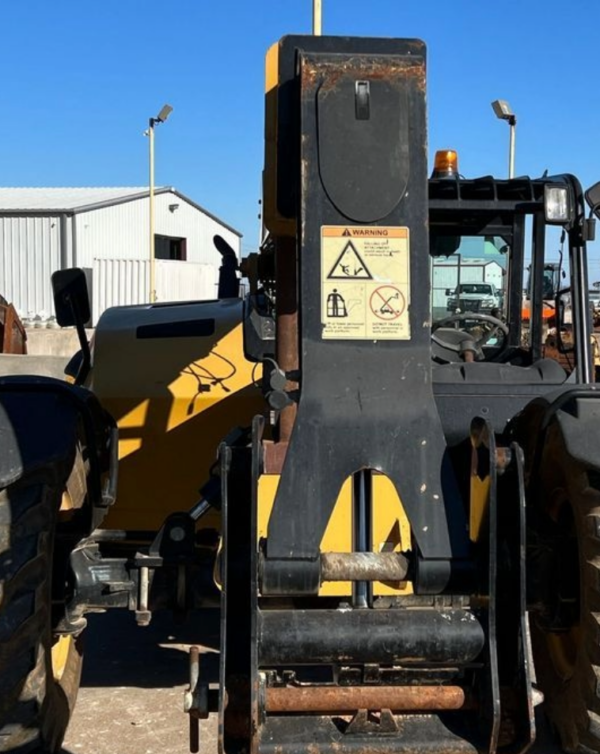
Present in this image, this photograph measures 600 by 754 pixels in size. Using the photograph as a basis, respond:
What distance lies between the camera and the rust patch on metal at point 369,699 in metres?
2.70

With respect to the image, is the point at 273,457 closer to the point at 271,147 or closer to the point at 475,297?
the point at 271,147

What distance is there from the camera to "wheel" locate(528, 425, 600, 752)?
9.66 feet

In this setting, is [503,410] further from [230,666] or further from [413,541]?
[230,666]

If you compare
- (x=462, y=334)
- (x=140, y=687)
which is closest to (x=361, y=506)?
(x=462, y=334)

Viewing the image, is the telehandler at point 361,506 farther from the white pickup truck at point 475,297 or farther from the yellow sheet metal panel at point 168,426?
the white pickup truck at point 475,297

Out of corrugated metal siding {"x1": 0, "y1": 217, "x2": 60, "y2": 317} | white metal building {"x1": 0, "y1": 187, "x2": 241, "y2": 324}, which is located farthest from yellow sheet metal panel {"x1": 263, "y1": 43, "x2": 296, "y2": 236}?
corrugated metal siding {"x1": 0, "y1": 217, "x2": 60, "y2": 317}

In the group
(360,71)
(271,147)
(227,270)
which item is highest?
(360,71)

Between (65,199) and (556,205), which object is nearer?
(556,205)

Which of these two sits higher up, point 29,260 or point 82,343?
point 29,260

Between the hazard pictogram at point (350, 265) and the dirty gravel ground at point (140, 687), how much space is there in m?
2.35

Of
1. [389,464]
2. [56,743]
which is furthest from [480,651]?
[56,743]

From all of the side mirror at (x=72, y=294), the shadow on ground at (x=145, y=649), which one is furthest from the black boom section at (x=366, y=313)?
the shadow on ground at (x=145, y=649)

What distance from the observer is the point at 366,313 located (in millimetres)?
2840

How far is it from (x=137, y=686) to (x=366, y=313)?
117 inches
